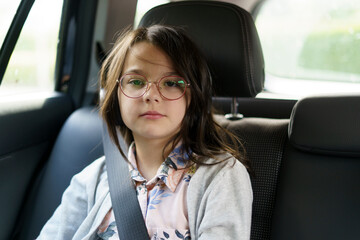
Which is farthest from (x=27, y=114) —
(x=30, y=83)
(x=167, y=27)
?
(x=167, y=27)

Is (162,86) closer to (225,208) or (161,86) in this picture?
(161,86)

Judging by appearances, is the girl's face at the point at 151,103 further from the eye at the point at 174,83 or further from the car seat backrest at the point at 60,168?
the car seat backrest at the point at 60,168

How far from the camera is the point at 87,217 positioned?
4.18ft

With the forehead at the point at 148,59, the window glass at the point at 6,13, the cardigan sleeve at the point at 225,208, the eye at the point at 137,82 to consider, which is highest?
the window glass at the point at 6,13

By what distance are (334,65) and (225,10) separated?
111 centimetres

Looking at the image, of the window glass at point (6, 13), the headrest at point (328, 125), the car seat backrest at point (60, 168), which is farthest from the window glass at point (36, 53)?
the headrest at point (328, 125)

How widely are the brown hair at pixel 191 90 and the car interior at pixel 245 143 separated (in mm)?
92

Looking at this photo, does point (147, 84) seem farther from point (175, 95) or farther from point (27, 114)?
point (27, 114)

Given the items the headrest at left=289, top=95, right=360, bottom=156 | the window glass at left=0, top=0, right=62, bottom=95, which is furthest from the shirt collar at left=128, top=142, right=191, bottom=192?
the window glass at left=0, top=0, right=62, bottom=95

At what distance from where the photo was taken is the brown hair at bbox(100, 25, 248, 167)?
4.11 feet

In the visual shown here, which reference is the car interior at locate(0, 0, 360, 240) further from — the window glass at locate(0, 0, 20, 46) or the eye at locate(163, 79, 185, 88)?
the eye at locate(163, 79, 185, 88)

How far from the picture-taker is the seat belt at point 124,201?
1.21 meters

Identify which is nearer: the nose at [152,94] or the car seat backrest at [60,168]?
the nose at [152,94]

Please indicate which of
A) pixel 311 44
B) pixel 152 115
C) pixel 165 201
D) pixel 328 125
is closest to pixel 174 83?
pixel 152 115
